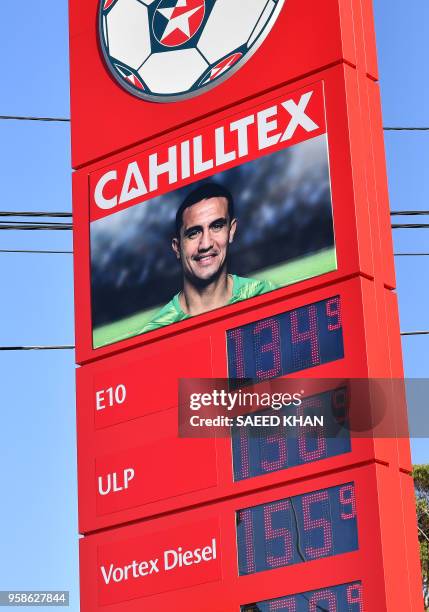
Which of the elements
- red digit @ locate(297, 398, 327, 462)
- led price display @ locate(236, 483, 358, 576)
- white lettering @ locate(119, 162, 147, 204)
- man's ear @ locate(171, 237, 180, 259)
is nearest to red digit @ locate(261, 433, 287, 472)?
red digit @ locate(297, 398, 327, 462)

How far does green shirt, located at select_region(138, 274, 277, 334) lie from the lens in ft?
34.7

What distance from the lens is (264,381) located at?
10.2 m

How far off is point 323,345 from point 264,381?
0.56 m

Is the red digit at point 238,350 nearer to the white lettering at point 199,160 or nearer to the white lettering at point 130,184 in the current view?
the white lettering at point 199,160

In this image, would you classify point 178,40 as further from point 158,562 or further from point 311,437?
point 158,562

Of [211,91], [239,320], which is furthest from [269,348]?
[211,91]

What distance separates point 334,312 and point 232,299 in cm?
105

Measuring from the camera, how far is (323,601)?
948cm

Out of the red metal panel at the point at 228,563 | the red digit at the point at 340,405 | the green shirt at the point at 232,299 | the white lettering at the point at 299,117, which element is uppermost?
the white lettering at the point at 299,117

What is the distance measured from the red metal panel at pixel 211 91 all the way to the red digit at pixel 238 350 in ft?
6.72

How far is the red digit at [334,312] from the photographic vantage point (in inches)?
393

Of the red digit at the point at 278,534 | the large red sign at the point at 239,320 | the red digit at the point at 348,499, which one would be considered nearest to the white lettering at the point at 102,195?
the large red sign at the point at 239,320

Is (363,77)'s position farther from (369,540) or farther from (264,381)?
(369,540)

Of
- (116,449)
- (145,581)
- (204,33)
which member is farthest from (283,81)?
(145,581)
